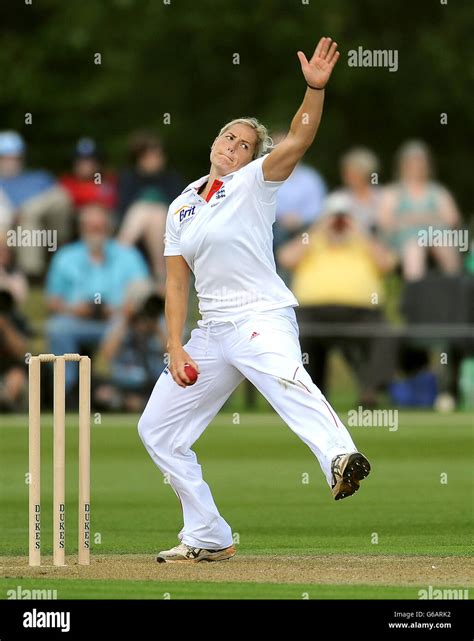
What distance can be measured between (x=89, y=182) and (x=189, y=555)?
14.6m

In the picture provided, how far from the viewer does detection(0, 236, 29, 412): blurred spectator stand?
2105cm

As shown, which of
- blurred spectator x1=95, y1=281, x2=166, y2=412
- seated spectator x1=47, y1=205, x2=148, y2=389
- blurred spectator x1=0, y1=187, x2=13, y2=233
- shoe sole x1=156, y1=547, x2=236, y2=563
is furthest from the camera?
blurred spectator x1=0, y1=187, x2=13, y2=233

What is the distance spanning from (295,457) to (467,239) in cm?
650

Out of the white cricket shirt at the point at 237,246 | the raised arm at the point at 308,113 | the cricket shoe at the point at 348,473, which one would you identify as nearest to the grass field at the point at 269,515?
the cricket shoe at the point at 348,473

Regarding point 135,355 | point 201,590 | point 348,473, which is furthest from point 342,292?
point 201,590

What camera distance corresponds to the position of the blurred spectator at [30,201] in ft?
78.2

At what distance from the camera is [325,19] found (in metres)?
42.7

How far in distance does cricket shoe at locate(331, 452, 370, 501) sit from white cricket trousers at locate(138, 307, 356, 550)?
0.60 ft

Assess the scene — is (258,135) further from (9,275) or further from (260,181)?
(9,275)

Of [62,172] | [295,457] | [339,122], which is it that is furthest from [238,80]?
[295,457]

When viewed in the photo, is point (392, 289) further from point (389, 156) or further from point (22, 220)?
point (389, 156)

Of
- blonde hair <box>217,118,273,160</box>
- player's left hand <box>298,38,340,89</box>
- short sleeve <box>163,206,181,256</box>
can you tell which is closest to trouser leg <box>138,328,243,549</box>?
short sleeve <box>163,206,181,256</box>

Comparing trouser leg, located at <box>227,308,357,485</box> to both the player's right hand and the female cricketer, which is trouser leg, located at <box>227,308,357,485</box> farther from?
the player's right hand

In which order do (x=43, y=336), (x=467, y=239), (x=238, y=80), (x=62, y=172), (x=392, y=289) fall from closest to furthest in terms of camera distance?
(x=43, y=336) < (x=467, y=239) < (x=392, y=289) < (x=62, y=172) < (x=238, y=80)
